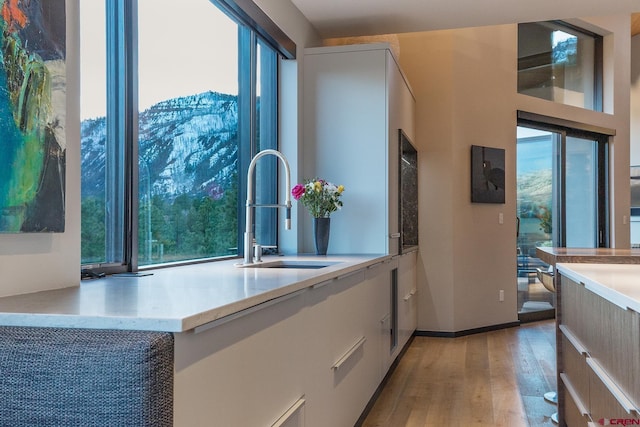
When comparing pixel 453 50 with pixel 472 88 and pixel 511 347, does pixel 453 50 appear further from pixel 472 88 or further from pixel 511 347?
pixel 511 347

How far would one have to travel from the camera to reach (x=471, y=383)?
3760 millimetres

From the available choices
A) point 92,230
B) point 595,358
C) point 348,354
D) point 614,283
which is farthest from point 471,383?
point 92,230

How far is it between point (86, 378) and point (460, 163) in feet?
15.4

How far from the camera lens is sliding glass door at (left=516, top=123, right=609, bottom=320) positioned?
607cm

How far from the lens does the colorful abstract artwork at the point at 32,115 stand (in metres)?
1.43

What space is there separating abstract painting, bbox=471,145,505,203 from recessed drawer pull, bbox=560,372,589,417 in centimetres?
277

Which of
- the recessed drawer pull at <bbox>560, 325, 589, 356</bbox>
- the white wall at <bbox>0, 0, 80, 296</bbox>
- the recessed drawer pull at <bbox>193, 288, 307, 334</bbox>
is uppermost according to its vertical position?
the white wall at <bbox>0, 0, 80, 296</bbox>

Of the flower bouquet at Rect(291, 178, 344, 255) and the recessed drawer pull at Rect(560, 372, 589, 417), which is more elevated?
the flower bouquet at Rect(291, 178, 344, 255)

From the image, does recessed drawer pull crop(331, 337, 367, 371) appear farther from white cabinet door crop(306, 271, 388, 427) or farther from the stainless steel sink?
the stainless steel sink

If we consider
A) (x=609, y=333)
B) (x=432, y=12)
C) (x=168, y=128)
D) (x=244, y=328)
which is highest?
(x=432, y=12)

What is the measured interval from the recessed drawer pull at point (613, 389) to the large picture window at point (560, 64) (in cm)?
444

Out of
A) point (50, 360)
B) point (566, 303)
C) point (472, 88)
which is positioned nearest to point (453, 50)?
point (472, 88)

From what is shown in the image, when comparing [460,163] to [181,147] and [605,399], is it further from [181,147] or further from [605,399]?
[605,399]

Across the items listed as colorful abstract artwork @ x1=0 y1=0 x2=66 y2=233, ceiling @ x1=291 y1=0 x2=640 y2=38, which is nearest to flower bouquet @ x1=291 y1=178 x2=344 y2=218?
ceiling @ x1=291 y1=0 x2=640 y2=38
